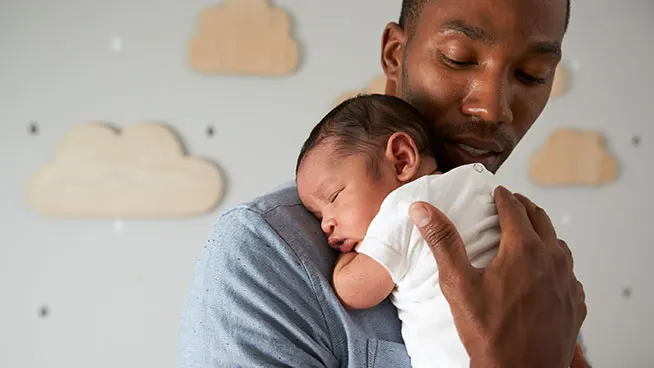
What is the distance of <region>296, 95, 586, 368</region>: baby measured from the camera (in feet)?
2.55

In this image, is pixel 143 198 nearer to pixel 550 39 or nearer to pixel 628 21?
pixel 550 39

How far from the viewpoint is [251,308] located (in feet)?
2.48

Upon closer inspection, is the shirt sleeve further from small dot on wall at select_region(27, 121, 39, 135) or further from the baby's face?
small dot on wall at select_region(27, 121, 39, 135)

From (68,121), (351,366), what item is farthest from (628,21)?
(351,366)

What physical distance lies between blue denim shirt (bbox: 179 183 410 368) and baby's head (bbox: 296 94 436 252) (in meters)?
0.06

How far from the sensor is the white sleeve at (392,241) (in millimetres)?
782

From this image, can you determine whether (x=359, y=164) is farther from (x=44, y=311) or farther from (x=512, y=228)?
(x=44, y=311)

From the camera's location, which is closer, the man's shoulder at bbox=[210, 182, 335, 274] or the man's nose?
the man's shoulder at bbox=[210, 182, 335, 274]

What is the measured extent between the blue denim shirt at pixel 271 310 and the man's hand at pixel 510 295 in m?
0.12

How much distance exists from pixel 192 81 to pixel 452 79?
1.64 metres

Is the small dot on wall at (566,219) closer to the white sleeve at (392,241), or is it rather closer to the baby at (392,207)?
the baby at (392,207)

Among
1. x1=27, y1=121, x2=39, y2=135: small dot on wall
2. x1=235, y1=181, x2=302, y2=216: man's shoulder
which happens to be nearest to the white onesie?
x1=235, y1=181, x2=302, y2=216: man's shoulder

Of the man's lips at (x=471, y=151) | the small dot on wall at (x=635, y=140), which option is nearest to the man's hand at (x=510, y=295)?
the man's lips at (x=471, y=151)

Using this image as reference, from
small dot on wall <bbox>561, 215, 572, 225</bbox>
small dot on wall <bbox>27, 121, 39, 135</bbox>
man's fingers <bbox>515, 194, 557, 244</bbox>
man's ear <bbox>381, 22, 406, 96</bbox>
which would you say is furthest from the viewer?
small dot on wall <bbox>561, 215, 572, 225</bbox>
